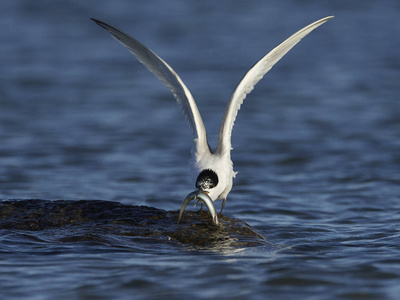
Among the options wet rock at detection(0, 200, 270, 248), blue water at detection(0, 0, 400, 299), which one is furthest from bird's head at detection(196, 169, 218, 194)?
blue water at detection(0, 0, 400, 299)

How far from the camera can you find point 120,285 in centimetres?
579

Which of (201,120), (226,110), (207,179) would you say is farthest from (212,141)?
(207,179)

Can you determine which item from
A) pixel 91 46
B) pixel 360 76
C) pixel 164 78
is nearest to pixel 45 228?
pixel 164 78

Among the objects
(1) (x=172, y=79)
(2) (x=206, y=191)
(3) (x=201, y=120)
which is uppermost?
(1) (x=172, y=79)

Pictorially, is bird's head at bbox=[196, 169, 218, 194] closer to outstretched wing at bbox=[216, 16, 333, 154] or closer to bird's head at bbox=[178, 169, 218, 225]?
bird's head at bbox=[178, 169, 218, 225]

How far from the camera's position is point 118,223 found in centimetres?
712

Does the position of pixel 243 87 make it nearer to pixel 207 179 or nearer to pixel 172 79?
pixel 172 79

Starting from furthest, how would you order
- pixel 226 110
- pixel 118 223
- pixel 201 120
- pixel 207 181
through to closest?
pixel 201 120 → pixel 226 110 → pixel 118 223 → pixel 207 181

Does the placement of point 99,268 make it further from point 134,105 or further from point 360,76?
point 360,76

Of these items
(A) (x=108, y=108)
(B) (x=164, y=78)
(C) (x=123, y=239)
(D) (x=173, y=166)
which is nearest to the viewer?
(C) (x=123, y=239)

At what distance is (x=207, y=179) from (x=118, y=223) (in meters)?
1.04

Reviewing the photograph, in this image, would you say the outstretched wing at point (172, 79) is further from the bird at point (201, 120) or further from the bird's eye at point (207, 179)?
the bird's eye at point (207, 179)

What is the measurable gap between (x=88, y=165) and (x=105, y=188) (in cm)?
150

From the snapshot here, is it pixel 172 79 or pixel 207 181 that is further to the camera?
pixel 172 79
